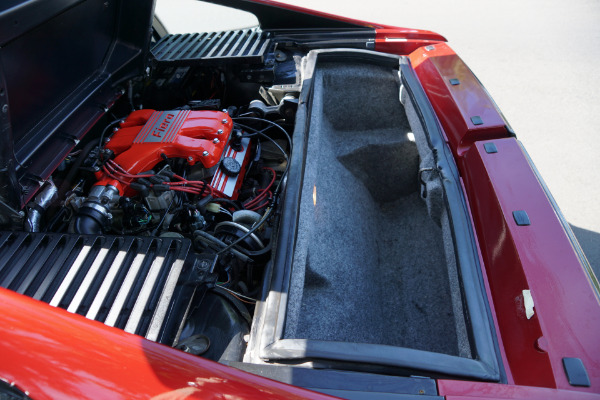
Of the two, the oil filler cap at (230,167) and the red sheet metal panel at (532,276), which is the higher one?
the red sheet metal panel at (532,276)

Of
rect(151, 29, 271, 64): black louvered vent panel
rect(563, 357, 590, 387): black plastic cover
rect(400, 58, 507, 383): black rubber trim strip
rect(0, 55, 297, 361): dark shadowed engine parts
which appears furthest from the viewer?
rect(151, 29, 271, 64): black louvered vent panel

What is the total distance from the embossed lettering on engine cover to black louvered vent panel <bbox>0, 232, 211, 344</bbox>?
451 millimetres

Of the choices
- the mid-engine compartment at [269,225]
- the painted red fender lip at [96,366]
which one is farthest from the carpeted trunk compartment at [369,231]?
the painted red fender lip at [96,366]

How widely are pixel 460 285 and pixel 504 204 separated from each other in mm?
249

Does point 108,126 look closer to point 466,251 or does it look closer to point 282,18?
point 282,18

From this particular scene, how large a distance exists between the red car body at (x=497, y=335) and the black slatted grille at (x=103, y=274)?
0.70 feet

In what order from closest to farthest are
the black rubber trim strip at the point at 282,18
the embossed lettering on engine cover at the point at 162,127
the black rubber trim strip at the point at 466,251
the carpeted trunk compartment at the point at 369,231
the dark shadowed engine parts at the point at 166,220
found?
1. the black rubber trim strip at the point at 466,251
2. the dark shadowed engine parts at the point at 166,220
3. the carpeted trunk compartment at the point at 369,231
4. the embossed lettering on engine cover at the point at 162,127
5. the black rubber trim strip at the point at 282,18

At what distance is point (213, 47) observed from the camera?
1.88 m

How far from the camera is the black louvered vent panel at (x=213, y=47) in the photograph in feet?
5.84

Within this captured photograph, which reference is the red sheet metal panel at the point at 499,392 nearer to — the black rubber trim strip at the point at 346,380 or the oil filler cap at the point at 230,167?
the black rubber trim strip at the point at 346,380

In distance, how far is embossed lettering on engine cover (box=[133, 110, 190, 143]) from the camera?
1.38 metres

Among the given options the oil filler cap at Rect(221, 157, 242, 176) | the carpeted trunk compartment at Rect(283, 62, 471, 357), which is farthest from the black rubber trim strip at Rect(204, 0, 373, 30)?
the oil filler cap at Rect(221, 157, 242, 176)

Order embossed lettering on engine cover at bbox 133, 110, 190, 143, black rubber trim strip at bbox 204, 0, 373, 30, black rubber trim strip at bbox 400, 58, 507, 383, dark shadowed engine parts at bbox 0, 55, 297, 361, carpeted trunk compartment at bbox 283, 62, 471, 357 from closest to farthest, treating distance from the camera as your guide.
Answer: black rubber trim strip at bbox 400, 58, 507, 383, dark shadowed engine parts at bbox 0, 55, 297, 361, carpeted trunk compartment at bbox 283, 62, 471, 357, embossed lettering on engine cover at bbox 133, 110, 190, 143, black rubber trim strip at bbox 204, 0, 373, 30

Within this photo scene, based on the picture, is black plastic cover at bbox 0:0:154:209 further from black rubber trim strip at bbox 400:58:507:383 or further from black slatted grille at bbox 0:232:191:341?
black rubber trim strip at bbox 400:58:507:383
